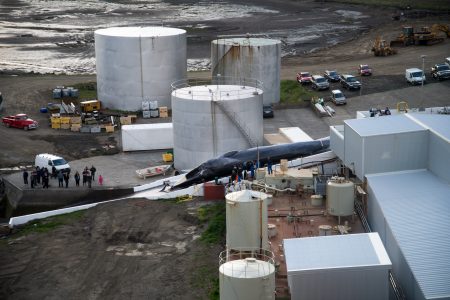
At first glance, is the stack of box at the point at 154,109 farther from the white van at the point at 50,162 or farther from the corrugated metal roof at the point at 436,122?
the corrugated metal roof at the point at 436,122

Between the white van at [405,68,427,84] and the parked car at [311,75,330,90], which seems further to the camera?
the white van at [405,68,427,84]

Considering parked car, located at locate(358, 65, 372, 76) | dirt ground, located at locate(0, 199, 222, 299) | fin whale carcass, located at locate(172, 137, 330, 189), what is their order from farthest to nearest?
parked car, located at locate(358, 65, 372, 76) → fin whale carcass, located at locate(172, 137, 330, 189) → dirt ground, located at locate(0, 199, 222, 299)

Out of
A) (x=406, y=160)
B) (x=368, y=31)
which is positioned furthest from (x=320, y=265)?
(x=368, y=31)

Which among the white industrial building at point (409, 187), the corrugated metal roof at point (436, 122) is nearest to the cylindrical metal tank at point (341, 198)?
the white industrial building at point (409, 187)

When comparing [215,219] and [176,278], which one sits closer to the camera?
[176,278]

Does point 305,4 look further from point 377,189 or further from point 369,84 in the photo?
point 377,189

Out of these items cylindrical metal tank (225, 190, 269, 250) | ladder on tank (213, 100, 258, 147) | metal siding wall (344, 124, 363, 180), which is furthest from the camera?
ladder on tank (213, 100, 258, 147)

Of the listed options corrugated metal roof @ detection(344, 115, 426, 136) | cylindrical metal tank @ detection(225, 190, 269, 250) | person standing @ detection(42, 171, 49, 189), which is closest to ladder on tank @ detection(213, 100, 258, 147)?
person standing @ detection(42, 171, 49, 189)

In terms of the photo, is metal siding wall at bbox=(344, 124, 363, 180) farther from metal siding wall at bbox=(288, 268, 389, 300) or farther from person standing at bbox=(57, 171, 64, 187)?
person standing at bbox=(57, 171, 64, 187)
